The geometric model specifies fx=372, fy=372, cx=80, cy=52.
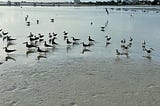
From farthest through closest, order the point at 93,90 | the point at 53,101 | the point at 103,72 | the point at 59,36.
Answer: the point at 59,36, the point at 103,72, the point at 93,90, the point at 53,101

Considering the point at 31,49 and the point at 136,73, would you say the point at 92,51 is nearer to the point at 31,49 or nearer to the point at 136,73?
the point at 31,49

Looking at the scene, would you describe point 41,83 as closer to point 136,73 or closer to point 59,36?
point 136,73

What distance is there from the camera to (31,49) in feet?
77.6

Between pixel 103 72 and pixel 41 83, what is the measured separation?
3.38 metres

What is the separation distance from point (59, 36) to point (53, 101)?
738 inches

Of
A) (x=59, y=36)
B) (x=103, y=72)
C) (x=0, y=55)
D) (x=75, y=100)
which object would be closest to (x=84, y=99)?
(x=75, y=100)

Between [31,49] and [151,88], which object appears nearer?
[151,88]

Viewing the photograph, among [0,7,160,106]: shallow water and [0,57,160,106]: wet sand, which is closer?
[0,57,160,106]: wet sand

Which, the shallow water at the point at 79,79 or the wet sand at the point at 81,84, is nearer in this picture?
the wet sand at the point at 81,84

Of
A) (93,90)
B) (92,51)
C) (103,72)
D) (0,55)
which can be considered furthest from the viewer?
(92,51)

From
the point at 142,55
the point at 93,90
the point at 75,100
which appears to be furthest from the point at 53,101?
the point at 142,55

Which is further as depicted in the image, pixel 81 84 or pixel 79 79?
pixel 79 79

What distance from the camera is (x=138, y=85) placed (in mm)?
14781

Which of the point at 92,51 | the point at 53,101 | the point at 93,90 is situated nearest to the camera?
the point at 53,101
